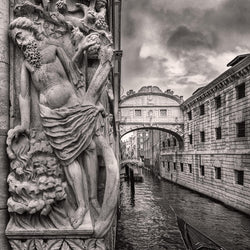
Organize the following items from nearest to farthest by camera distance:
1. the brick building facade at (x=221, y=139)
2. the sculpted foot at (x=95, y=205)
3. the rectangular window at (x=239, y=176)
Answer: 1. the sculpted foot at (x=95, y=205)
2. the brick building facade at (x=221, y=139)
3. the rectangular window at (x=239, y=176)

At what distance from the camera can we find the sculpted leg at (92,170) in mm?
2600

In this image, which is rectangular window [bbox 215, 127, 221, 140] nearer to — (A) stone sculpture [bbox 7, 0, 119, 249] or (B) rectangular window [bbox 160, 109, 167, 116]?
(B) rectangular window [bbox 160, 109, 167, 116]

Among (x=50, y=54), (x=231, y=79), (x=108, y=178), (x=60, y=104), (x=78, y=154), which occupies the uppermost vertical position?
(x=231, y=79)

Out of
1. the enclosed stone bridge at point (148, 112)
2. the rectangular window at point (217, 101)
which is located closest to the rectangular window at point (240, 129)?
the rectangular window at point (217, 101)

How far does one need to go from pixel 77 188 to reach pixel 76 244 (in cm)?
63

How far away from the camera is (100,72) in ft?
8.70

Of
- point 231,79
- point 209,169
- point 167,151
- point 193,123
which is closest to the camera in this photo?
point 231,79

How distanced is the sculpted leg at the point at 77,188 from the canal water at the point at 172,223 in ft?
28.4

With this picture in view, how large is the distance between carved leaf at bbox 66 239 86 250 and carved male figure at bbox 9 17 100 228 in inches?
7.6

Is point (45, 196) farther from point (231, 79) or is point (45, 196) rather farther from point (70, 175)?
point (231, 79)

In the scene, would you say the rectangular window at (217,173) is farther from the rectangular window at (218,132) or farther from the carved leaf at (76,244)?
the carved leaf at (76,244)

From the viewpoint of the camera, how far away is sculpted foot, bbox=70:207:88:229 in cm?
250

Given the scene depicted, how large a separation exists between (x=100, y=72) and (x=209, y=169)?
63.1 feet

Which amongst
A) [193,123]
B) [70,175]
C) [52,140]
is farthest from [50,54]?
[193,123]
